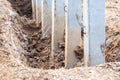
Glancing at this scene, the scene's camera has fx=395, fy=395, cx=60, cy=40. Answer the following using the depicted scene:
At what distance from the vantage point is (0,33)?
25.0ft

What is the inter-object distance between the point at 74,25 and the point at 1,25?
221 centimetres

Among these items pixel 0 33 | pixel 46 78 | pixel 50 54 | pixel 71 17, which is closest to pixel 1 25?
pixel 0 33

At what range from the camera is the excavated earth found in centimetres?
484

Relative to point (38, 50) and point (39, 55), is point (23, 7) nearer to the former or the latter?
point (38, 50)

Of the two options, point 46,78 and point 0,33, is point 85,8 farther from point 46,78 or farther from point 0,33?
point 0,33

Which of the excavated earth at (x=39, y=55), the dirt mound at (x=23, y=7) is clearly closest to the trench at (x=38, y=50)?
the excavated earth at (x=39, y=55)

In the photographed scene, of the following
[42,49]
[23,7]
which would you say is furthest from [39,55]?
[23,7]

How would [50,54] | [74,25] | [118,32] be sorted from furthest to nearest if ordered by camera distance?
[50,54]
[118,32]
[74,25]

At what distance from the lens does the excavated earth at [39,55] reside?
484cm

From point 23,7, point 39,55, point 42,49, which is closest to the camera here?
point 39,55

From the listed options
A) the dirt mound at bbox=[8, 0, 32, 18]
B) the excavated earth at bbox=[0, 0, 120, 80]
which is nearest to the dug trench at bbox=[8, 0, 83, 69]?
the excavated earth at bbox=[0, 0, 120, 80]

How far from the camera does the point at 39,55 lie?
8172mm

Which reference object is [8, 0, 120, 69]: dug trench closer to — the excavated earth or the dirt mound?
the excavated earth

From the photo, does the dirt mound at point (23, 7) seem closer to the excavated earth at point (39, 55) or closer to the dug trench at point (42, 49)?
the excavated earth at point (39, 55)
